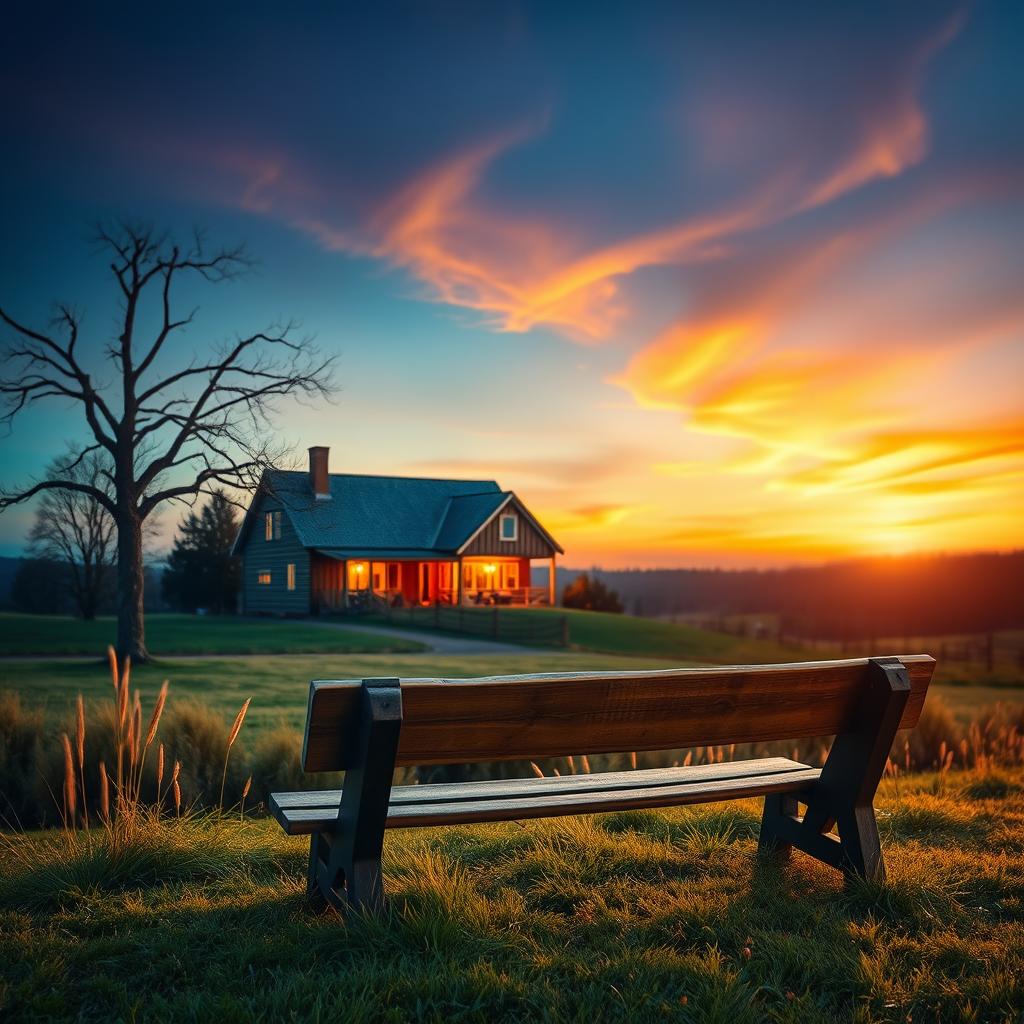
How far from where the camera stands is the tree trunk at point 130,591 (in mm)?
19062

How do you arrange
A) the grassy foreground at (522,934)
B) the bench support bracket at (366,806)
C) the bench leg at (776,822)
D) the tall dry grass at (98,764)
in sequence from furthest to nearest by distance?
the tall dry grass at (98,764) < the bench leg at (776,822) < the bench support bracket at (366,806) < the grassy foreground at (522,934)

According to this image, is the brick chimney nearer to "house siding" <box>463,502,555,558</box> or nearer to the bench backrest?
"house siding" <box>463,502,555,558</box>

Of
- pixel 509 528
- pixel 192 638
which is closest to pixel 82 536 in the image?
pixel 192 638

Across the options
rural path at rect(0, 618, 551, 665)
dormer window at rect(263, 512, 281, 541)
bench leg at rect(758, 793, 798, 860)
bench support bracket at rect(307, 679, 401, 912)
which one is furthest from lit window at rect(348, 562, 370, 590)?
bench support bracket at rect(307, 679, 401, 912)

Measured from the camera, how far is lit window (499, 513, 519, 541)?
39281 millimetres

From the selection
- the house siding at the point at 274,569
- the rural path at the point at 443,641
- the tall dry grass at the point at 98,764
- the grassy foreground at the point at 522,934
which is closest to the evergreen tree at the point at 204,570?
the house siding at the point at 274,569

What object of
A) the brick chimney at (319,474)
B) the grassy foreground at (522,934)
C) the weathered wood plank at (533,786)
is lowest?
the grassy foreground at (522,934)

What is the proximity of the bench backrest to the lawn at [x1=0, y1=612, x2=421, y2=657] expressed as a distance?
65.5 ft

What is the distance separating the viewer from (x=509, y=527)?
39.5m

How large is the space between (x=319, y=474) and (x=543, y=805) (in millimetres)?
35657

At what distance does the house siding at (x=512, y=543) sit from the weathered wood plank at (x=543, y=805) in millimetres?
34219

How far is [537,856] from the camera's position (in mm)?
4137

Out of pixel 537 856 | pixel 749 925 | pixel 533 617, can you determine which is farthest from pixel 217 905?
pixel 533 617

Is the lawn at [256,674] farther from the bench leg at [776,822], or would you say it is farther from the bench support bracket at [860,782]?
the bench support bracket at [860,782]
